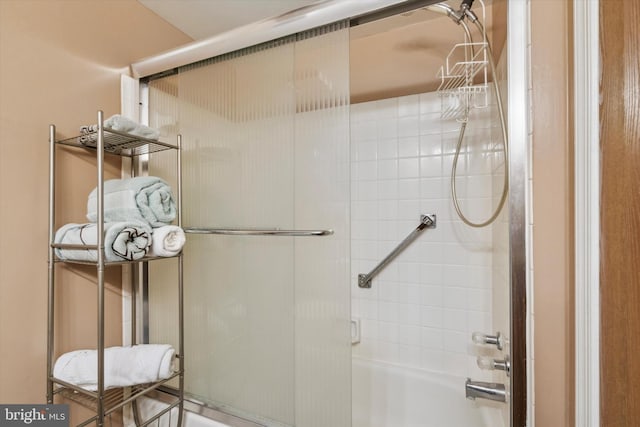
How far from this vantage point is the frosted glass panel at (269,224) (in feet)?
3.05

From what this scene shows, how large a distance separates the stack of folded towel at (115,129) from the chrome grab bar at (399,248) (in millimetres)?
1240

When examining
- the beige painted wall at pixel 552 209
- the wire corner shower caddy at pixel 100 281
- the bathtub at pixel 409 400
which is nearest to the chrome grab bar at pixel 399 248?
the bathtub at pixel 409 400

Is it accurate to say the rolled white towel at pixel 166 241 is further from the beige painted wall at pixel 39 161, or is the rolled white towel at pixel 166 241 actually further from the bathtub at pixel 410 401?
the bathtub at pixel 410 401

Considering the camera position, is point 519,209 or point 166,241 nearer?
point 519,209

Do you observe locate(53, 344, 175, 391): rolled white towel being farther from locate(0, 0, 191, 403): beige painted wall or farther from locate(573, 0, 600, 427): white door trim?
locate(573, 0, 600, 427): white door trim

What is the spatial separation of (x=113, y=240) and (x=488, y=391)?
4.11 ft

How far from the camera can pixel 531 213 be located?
2.37 ft

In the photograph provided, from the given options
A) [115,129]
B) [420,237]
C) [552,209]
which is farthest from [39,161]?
[420,237]

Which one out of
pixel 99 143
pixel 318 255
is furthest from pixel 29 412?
pixel 318 255

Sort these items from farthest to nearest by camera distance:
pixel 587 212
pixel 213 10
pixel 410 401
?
pixel 410 401
pixel 213 10
pixel 587 212

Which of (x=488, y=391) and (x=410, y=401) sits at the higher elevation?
(x=488, y=391)

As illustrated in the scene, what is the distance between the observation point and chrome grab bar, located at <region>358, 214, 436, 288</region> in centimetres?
155

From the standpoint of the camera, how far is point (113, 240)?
Answer: 2.87ft

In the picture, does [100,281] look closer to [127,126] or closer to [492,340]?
[127,126]
